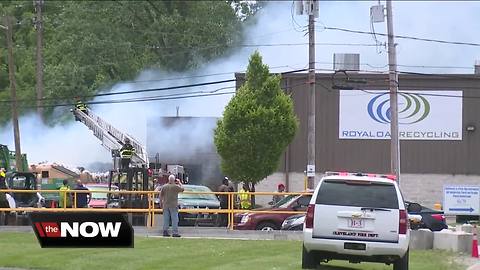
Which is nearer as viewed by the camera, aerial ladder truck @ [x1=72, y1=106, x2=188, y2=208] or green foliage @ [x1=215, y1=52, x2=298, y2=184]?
aerial ladder truck @ [x1=72, y1=106, x2=188, y2=208]

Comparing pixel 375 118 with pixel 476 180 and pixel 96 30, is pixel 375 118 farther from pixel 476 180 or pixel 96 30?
pixel 96 30

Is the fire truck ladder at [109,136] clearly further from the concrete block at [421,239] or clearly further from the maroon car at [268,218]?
the concrete block at [421,239]

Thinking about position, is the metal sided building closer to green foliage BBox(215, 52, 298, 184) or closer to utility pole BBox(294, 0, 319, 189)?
green foliage BBox(215, 52, 298, 184)

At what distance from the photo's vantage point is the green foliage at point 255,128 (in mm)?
33406

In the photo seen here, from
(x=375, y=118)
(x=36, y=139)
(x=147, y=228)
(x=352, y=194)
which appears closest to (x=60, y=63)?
(x=36, y=139)

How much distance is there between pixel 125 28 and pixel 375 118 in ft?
81.8

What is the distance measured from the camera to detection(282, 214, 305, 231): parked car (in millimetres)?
24516

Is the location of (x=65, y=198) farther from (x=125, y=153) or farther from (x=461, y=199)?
(x=461, y=199)

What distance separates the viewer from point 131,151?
1242 inches

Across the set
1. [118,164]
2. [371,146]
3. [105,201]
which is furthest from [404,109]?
[105,201]

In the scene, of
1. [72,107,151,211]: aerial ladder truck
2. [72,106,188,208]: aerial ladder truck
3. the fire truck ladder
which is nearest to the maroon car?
[72,107,151,211]: aerial ladder truck

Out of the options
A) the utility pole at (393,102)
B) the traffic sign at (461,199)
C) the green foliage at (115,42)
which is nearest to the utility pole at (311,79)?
the utility pole at (393,102)

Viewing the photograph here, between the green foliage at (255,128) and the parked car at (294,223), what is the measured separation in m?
8.78

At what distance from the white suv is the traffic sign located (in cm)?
1867
